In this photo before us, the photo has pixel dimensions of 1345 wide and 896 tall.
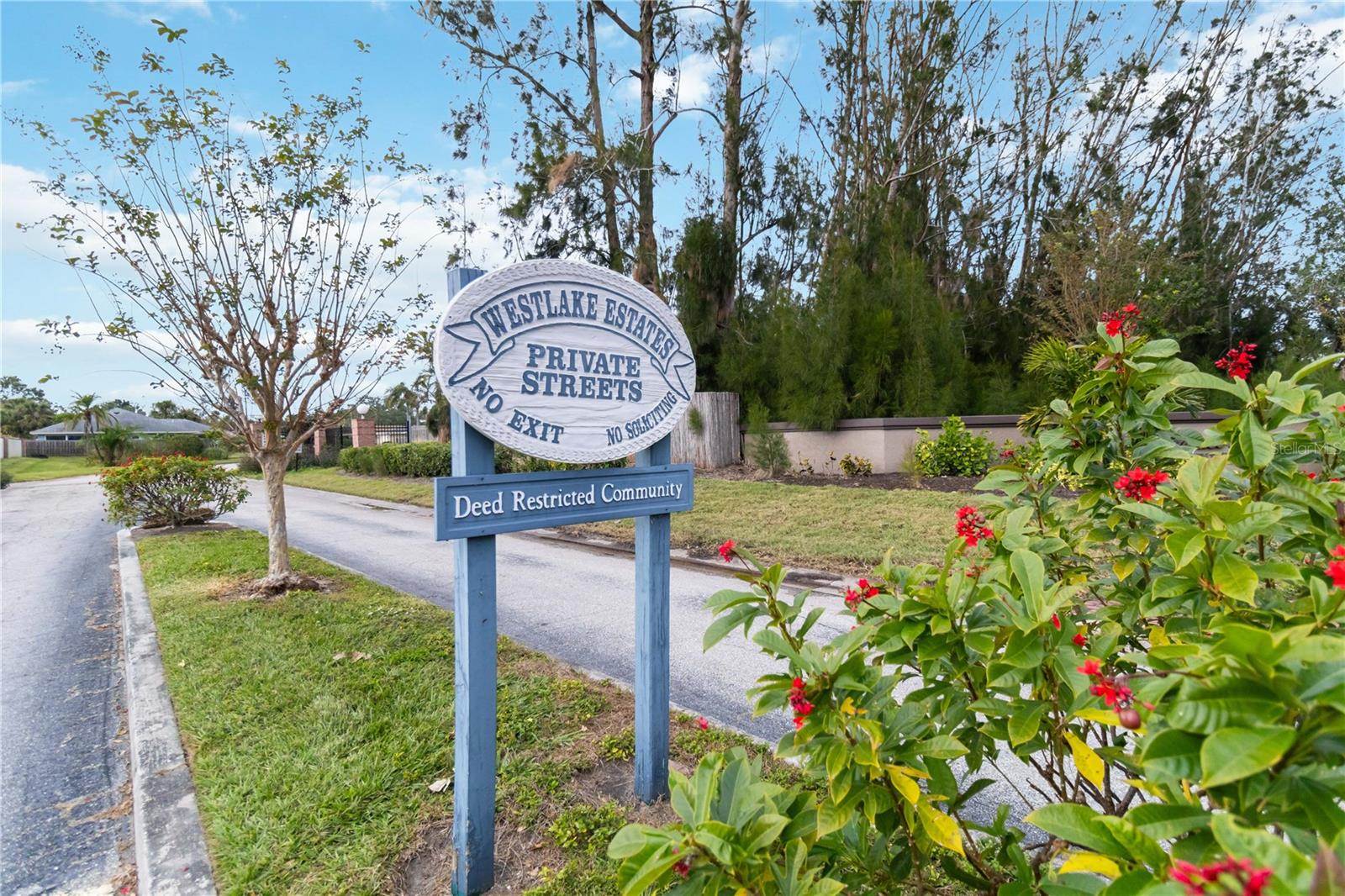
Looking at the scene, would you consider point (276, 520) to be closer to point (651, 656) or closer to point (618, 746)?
point (618, 746)

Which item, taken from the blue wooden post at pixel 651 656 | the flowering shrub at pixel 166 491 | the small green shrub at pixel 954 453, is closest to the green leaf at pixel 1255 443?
the blue wooden post at pixel 651 656

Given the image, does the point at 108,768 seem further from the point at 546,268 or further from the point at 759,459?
the point at 759,459

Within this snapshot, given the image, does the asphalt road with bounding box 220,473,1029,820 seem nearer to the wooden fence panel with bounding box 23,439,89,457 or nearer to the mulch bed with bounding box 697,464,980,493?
the mulch bed with bounding box 697,464,980,493

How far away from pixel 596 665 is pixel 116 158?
5.17 metres

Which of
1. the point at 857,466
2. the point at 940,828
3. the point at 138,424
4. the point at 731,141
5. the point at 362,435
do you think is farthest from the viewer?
the point at 138,424

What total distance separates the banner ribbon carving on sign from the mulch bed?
7.61 metres

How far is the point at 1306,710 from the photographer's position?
2.04 feet

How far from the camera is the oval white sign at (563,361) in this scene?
2127 millimetres

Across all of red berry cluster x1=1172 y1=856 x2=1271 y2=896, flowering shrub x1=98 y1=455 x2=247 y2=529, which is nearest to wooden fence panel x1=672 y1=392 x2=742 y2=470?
flowering shrub x1=98 y1=455 x2=247 y2=529

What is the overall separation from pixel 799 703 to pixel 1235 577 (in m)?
0.71

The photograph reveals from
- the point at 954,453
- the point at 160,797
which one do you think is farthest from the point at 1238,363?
the point at 954,453

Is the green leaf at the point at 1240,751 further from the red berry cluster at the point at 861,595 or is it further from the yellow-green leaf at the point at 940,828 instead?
the red berry cluster at the point at 861,595

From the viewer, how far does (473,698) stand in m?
2.13

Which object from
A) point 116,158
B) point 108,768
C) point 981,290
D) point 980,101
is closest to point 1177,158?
point 980,101
